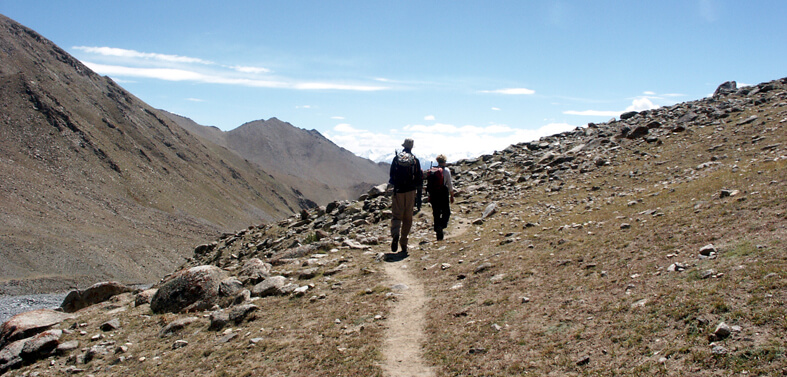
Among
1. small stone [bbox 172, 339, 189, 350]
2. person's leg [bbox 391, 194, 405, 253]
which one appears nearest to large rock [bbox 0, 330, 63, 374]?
small stone [bbox 172, 339, 189, 350]

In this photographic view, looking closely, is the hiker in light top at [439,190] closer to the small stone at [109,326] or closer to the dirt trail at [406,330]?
the dirt trail at [406,330]

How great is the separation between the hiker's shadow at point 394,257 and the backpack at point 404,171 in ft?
7.22

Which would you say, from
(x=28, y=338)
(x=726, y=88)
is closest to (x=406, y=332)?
(x=28, y=338)

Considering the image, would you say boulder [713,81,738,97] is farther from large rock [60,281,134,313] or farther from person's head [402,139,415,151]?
large rock [60,281,134,313]

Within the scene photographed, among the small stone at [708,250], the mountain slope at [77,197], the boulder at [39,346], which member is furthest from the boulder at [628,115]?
the mountain slope at [77,197]

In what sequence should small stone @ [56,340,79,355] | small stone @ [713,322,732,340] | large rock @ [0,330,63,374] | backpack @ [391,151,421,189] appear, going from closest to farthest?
small stone @ [713,322,732,340] → large rock @ [0,330,63,374] → small stone @ [56,340,79,355] → backpack @ [391,151,421,189]

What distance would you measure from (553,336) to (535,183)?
1863 cm

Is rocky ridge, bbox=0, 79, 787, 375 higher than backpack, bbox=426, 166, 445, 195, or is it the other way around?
backpack, bbox=426, 166, 445, 195

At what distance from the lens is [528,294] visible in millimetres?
9359

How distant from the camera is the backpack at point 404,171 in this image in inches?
564

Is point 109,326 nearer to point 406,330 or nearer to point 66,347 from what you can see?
point 66,347

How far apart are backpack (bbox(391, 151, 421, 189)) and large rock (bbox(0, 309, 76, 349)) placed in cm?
1013

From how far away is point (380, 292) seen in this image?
1124 cm

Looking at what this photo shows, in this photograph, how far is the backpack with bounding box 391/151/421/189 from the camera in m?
14.3
